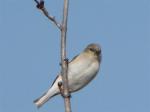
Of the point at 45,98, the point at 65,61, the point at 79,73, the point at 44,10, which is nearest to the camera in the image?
the point at 65,61

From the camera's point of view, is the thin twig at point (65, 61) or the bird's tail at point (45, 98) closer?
the thin twig at point (65, 61)

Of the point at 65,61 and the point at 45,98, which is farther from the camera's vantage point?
the point at 45,98

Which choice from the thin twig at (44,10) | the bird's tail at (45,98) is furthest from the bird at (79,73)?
the thin twig at (44,10)

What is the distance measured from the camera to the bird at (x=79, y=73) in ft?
23.2

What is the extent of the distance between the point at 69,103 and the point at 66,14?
0.72m

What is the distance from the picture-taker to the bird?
23.2 feet

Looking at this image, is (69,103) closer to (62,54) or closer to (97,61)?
(62,54)

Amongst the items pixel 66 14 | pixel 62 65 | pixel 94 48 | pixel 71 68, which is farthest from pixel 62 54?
pixel 94 48

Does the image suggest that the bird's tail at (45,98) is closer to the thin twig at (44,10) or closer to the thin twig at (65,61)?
the thin twig at (44,10)

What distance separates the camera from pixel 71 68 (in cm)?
708

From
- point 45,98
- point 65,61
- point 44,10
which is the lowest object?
point 65,61

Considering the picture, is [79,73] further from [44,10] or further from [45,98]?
[44,10]

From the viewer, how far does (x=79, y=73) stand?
7.08 meters

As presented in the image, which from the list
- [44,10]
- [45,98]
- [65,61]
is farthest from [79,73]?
[65,61]
